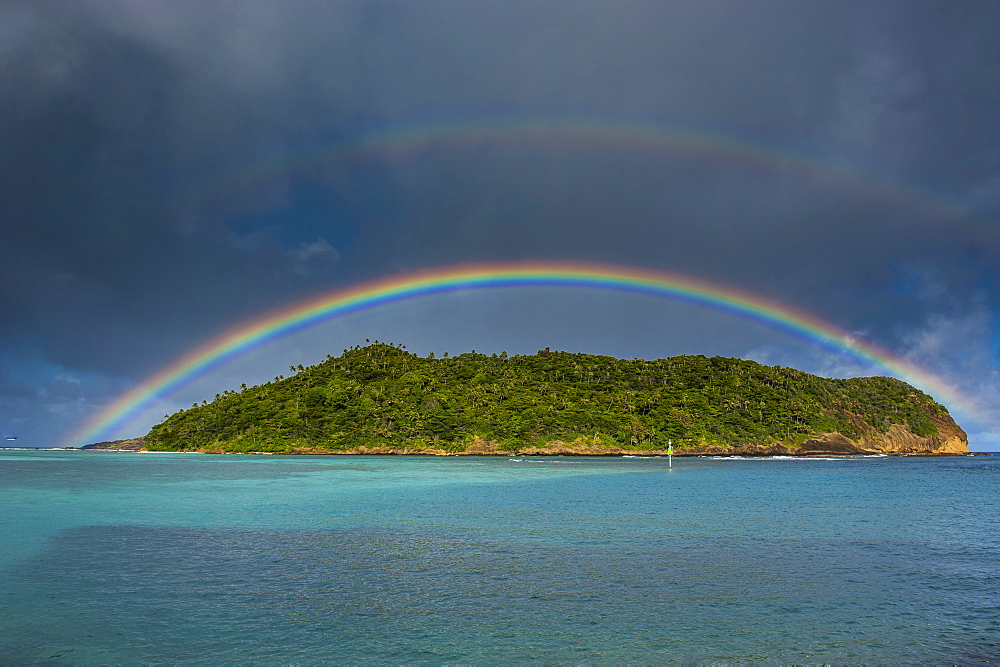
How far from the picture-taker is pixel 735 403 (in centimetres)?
19762

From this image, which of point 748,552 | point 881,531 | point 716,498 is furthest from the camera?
point 716,498

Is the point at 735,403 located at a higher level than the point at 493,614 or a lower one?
higher

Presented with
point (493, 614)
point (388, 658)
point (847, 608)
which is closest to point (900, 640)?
point (847, 608)

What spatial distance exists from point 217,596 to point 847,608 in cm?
1745

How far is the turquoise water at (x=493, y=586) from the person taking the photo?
13.0 m

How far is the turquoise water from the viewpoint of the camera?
13.0m

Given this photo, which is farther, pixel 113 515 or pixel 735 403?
pixel 735 403

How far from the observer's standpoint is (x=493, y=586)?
18.2 meters

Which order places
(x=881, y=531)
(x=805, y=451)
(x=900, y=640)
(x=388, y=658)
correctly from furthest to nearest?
(x=805, y=451) → (x=881, y=531) → (x=900, y=640) → (x=388, y=658)

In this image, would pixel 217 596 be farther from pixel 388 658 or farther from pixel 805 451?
pixel 805 451

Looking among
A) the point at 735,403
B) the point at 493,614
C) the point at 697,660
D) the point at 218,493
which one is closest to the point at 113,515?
the point at 218,493

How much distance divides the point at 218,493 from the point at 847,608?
4834 centimetres

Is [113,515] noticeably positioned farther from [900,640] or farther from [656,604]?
[900,640]

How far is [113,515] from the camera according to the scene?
35.3 metres
